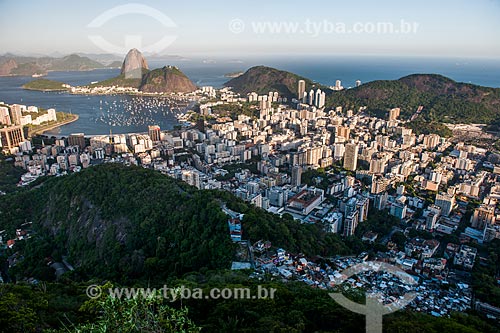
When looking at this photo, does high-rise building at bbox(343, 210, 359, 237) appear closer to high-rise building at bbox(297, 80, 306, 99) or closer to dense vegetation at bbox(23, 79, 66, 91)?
high-rise building at bbox(297, 80, 306, 99)

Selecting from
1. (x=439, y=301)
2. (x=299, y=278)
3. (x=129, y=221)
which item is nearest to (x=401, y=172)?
(x=439, y=301)

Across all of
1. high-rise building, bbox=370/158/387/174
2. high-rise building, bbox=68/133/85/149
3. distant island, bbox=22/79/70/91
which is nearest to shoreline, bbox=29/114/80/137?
high-rise building, bbox=68/133/85/149

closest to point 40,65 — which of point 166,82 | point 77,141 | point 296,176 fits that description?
point 166,82

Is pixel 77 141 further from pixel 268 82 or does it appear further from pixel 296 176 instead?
pixel 268 82

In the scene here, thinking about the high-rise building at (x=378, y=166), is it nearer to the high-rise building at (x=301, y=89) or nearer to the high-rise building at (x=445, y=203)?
the high-rise building at (x=445, y=203)

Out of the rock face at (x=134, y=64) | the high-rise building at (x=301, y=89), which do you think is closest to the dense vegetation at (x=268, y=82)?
the high-rise building at (x=301, y=89)

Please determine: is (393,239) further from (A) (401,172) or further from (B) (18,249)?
(B) (18,249)

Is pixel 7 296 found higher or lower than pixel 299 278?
higher
